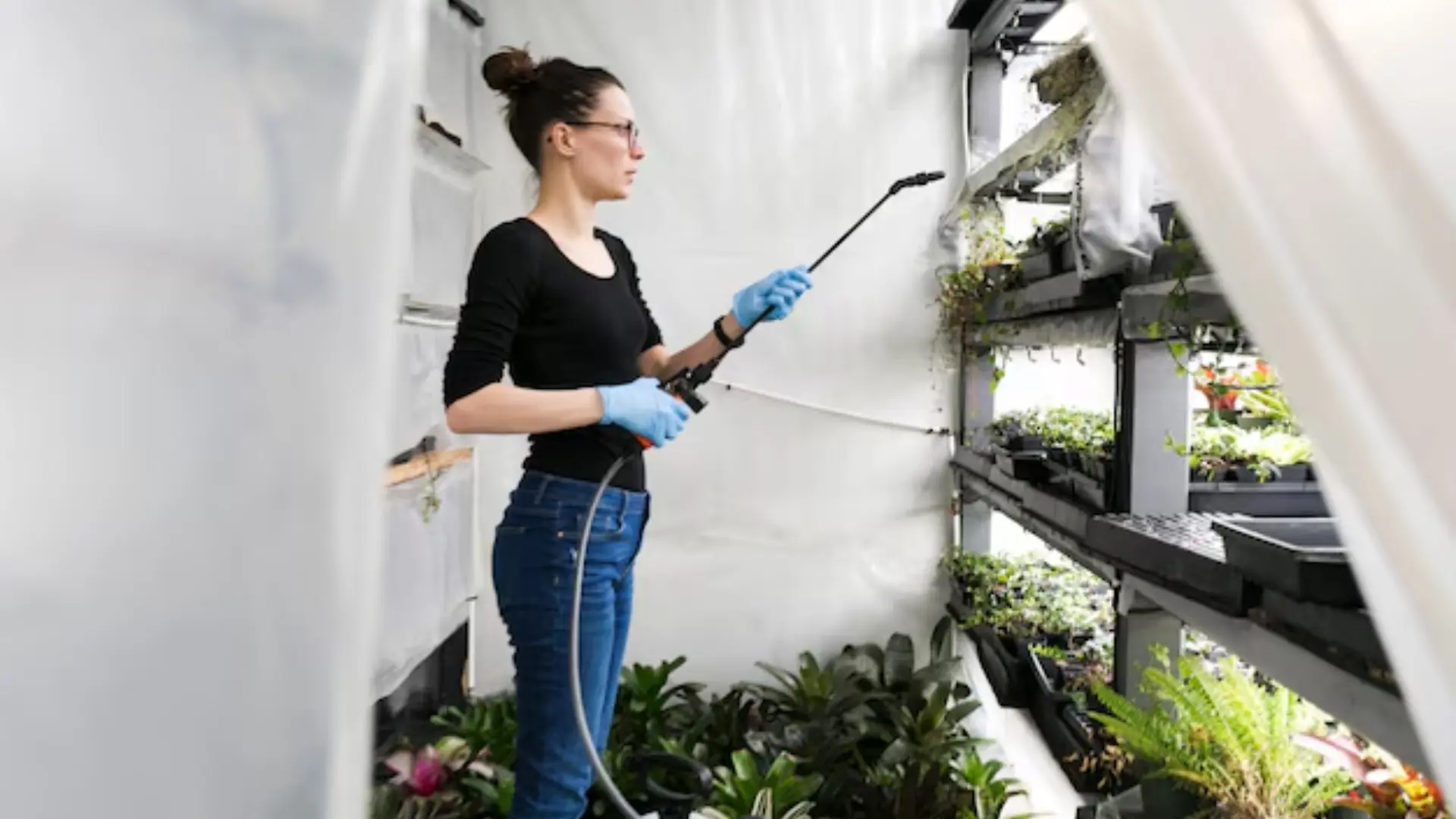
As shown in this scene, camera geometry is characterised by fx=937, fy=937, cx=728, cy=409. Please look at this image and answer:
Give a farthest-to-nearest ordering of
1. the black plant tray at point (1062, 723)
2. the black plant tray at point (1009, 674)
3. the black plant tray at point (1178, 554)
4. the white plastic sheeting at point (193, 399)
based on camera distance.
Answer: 1. the black plant tray at point (1009, 674)
2. the black plant tray at point (1062, 723)
3. the black plant tray at point (1178, 554)
4. the white plastic sheeting at point (193, 399)

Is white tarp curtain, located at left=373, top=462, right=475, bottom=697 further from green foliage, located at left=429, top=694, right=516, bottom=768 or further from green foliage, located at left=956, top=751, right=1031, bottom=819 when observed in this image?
green foliage, located at left=956, top=751, right=1031, bottom=819

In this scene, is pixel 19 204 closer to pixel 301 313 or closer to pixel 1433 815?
pixel 301 313

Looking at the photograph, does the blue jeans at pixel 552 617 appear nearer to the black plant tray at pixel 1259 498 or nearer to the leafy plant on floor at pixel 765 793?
the leafy plant on floor at pixel 765 793

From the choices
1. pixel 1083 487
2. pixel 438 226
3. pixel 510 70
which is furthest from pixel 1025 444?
pixel 438 226

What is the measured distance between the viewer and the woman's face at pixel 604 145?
1320mm

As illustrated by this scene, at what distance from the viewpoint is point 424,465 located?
2082 millimetres

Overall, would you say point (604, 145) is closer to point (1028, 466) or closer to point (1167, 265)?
point (1167, 265)

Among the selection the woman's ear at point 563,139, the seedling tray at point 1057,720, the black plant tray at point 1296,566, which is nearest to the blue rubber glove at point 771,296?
the woman's ear at point 563,139

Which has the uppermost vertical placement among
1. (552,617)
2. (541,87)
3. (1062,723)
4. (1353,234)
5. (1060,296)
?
(541,87)

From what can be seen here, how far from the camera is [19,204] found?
0.31 metres

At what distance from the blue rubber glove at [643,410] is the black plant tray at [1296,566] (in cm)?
70

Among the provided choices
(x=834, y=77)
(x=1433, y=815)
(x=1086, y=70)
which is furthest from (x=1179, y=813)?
(x=834, y=77)

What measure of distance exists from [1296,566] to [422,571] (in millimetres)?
1694

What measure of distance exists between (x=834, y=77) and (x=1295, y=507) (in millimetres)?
1664
